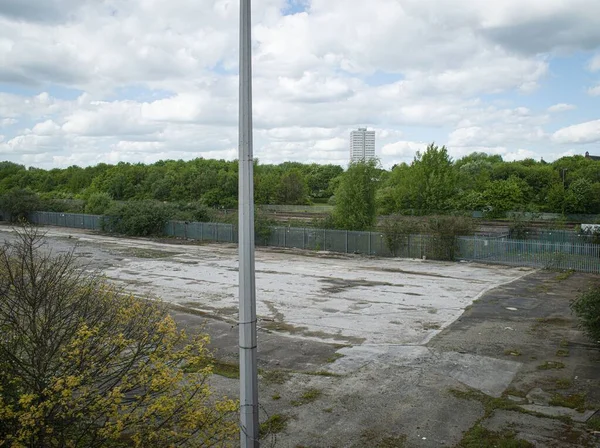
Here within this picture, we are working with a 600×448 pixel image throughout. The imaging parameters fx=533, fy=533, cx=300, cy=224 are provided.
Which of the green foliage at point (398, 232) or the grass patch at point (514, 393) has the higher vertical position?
the green foliage at point (398, 232)

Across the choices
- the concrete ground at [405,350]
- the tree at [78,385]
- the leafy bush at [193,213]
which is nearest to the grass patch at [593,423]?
the concrete ground at [405,350]

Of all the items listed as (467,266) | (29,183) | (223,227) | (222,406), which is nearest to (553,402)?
(222,406)

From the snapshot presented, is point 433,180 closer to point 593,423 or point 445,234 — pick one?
point 445,234

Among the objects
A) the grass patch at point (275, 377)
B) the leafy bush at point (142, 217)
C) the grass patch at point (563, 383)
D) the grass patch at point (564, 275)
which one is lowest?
the grass patch at point (275, 377)

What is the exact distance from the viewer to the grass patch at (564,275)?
93.0 feet

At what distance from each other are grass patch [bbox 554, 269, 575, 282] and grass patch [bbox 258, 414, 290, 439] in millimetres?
21964

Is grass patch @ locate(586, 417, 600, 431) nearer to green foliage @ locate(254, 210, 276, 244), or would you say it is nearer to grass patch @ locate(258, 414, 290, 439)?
grass patch @ locate(258, 414, 290, 439)

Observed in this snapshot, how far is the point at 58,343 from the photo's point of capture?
275 inches

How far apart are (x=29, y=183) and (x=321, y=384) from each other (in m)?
134

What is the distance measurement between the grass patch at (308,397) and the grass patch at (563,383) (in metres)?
5.82

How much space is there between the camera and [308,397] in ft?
40.2

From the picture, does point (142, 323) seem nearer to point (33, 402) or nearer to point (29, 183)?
point (33, 402)

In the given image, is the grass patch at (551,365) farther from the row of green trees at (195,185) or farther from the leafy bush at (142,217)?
the row of green trees at (195,185)

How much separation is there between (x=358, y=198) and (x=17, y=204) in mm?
45860
